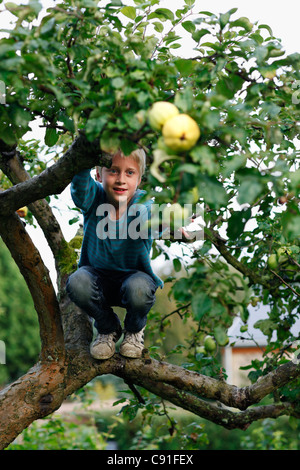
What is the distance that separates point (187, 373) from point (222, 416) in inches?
8.4

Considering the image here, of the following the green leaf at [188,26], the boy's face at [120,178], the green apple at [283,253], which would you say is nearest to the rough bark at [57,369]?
the boy's face at [120,178]

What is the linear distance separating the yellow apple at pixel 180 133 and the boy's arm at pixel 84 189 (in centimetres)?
76

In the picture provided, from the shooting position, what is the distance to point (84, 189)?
1.65m

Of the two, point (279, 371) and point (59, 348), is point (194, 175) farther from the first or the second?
point (279, 371)

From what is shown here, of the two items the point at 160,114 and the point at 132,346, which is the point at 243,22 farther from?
the point at 132,346

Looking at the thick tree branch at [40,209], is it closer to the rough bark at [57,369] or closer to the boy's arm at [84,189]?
the rough bark at [57,369]

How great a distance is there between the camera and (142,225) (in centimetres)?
178

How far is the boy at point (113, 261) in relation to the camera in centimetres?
173

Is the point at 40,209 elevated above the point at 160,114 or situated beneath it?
elevated above

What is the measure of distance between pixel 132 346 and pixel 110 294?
208mm

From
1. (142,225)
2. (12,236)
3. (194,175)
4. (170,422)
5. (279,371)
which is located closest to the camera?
(194,175)

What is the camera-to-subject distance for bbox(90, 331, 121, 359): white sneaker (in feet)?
6.10

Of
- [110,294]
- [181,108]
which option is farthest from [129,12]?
[110,294]
